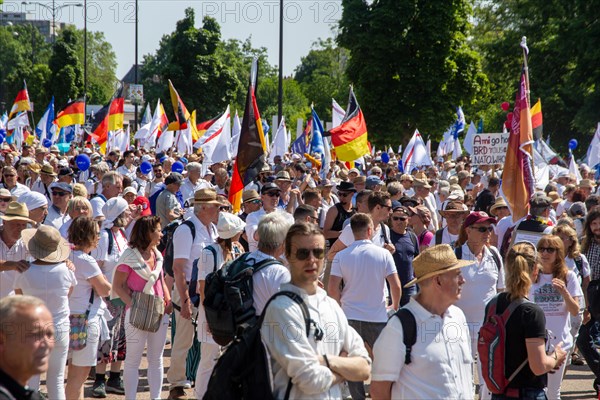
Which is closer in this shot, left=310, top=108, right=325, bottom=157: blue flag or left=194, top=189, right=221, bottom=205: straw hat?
left=194, top=189, right=221, bottom=205: straw hat

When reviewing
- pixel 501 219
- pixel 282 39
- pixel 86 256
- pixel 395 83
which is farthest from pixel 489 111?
pixel 86 256

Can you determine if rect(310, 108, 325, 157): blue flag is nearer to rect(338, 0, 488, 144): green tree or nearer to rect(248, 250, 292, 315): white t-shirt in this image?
rect(248, 250, 292, 315): white t-shirt

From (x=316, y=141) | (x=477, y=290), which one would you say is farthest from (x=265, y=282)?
(x=316, y=141)

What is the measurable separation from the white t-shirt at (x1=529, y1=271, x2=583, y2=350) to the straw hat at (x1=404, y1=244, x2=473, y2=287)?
8.30 feet

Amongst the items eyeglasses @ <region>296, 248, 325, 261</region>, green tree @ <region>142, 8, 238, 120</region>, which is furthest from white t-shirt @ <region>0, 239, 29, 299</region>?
green tree @ <region>142, 8, 238, 120</region>

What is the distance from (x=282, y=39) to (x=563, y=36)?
53.8 feet

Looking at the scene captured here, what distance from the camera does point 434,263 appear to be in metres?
4.73

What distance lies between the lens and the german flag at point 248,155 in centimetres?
1028

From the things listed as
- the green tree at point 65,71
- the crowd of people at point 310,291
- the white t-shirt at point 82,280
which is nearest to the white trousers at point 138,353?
the crowd of people at point 310,291

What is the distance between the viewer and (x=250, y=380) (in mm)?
4203

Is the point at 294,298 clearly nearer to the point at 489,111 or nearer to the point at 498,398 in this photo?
the point at 498,398

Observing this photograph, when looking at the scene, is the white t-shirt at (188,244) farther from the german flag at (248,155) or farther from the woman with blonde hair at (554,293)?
the woman with blonde hair at (554,293)

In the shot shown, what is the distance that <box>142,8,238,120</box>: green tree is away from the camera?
65.6 metres

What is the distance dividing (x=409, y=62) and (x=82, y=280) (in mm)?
39884
